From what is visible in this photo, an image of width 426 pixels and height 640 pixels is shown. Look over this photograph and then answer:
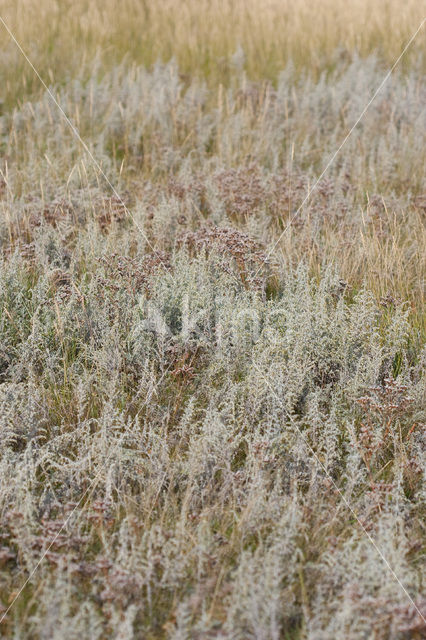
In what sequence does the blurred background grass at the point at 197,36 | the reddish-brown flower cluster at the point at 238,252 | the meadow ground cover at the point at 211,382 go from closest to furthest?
the meadow ground cover at the point at 211,382 → the reddish-brown flower cluster at the point at 238,252 → the blurred background grass at the point at 197,36

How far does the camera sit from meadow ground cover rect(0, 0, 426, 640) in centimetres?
195

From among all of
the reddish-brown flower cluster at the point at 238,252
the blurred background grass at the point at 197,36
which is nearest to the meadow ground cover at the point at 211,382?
the reddish-brown flower cluster at the point at 238,252

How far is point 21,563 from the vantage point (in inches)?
81.7

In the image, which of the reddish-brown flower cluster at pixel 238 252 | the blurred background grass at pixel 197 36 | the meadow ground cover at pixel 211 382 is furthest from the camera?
the blurred background grass at pixel 197 36

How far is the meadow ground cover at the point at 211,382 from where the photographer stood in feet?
6.39

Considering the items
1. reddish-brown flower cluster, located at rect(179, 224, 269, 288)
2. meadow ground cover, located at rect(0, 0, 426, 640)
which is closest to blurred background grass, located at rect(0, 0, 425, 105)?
meadow ground cover, located at rect(0, 0, 426, 640)

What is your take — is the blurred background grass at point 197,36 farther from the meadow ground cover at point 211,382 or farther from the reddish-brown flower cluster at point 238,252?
the reddish-brown flower cluster at point 238,252

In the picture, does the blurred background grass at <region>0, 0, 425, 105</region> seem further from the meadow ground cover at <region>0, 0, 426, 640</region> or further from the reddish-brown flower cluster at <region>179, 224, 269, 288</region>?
the reddish-brown flower cluster at <region>179, 224, 269, 288</region>

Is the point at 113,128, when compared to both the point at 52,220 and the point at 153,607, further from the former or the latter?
the point at 153,607

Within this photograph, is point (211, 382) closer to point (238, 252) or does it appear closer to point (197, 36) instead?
point (238, 252)

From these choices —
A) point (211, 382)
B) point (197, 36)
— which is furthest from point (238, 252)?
point (197, 36)

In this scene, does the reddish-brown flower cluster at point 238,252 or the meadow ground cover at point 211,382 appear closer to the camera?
the meadow ground cover at point 211,382

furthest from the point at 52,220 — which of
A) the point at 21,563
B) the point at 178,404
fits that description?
the point at 21,563

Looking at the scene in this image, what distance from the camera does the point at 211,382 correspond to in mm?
2895
